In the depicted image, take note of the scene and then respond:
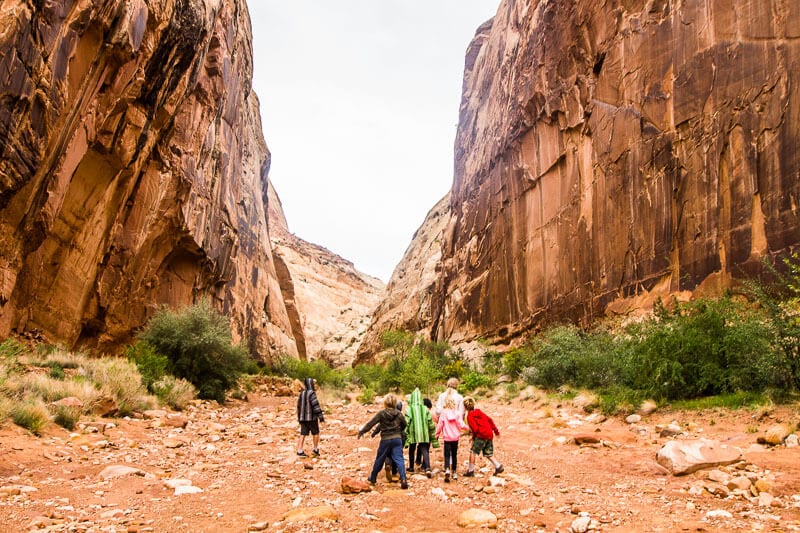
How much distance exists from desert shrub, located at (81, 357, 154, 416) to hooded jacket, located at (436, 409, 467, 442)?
323 inches

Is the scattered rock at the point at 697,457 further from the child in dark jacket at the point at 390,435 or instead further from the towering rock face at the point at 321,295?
the towering rock face at the point at 321,295

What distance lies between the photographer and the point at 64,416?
32.4 ft

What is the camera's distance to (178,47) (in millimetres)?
17953

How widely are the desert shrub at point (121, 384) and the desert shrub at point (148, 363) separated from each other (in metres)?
0.68

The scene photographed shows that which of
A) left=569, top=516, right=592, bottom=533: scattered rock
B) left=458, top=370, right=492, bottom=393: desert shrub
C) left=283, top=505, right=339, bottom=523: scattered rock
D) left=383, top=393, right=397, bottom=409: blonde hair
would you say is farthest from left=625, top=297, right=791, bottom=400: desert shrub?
left=458, top=370, right=492, bottom=393: desert shrub

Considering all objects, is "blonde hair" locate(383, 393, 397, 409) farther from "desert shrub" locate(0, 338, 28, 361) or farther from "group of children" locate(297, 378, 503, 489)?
"desert shrub" locate(0, 338, 28, 361)

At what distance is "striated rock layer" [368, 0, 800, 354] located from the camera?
15.6 meters

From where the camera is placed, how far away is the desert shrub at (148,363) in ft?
51.8

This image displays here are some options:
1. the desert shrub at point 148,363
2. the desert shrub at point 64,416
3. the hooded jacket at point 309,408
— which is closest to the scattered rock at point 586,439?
the hooded jacket at point 309,408

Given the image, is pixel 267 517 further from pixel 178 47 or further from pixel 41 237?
pixel 178 47

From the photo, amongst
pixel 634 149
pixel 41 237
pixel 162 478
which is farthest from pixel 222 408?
pixel 634 149

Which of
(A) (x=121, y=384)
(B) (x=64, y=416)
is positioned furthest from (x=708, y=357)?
(A) (x=121, y=384)

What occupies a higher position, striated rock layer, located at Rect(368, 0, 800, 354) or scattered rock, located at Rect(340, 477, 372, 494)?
striated rock layer, located at Rect(368, 0, 800, 354)

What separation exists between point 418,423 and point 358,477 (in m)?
1.20
